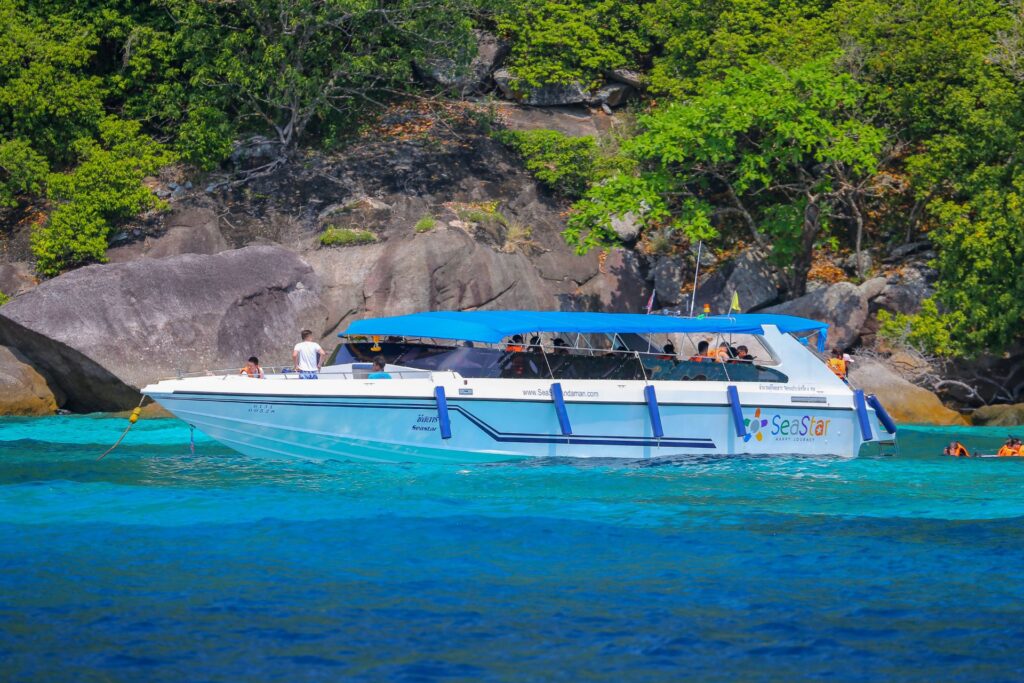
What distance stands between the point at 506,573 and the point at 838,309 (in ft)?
62.3

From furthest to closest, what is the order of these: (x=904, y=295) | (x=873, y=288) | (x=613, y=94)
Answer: (x=613, y=94), (x=873, y=288), (x=904, y=295)

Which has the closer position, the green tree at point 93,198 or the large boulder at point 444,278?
the large boulder at point 444,278

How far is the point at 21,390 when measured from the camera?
23.9 m

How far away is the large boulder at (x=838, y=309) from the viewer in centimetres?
2712

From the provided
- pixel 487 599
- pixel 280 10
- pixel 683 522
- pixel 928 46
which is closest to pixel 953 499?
pixel 683 522

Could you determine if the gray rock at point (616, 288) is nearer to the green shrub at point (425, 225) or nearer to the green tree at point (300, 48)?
the green shrub at point (425, 225)

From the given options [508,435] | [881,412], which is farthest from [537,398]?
[881,412]

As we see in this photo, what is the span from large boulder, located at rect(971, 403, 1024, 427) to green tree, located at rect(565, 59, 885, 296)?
5.85 meters

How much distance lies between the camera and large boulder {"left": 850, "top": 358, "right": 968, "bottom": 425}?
24141 millimetres

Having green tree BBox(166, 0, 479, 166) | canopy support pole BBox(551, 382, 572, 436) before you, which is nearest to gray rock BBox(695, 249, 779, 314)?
green tree BBox(166, 0, 479, 166)

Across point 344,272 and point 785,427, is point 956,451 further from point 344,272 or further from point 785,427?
point 344,272

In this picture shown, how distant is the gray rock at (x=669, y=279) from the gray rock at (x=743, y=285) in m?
0.57

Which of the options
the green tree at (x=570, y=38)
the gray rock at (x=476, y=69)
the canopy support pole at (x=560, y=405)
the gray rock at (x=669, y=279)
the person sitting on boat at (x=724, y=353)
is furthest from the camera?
the gray rock at (x=476, y=69)

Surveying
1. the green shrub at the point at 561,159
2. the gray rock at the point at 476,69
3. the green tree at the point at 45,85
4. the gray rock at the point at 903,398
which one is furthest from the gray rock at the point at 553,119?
the gray rock at the point at 903,398
